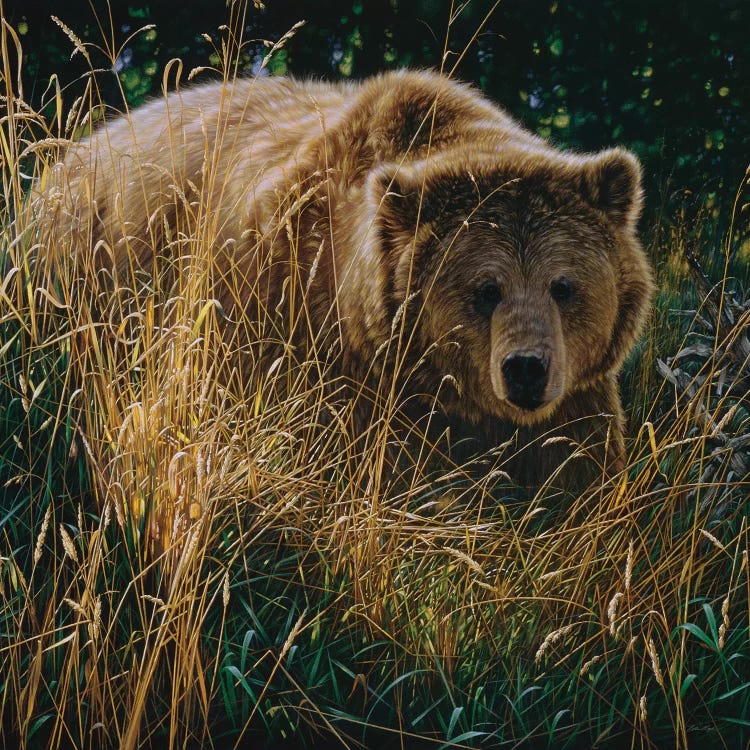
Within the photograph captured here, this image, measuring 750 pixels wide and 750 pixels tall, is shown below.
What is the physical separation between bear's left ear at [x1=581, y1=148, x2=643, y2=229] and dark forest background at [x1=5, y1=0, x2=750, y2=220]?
523mm

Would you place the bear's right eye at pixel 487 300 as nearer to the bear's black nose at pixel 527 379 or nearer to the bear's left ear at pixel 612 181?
the bear's black nose at pixel 527 379

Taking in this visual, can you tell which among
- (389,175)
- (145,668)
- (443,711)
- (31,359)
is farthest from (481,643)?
(389,175)

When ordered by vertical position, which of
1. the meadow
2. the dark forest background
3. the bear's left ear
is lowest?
the meadow

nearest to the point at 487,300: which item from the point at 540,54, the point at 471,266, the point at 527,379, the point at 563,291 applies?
the point at 471,266

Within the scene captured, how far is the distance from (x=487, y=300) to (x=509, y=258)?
178 mm

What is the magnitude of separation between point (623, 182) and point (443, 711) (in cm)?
217

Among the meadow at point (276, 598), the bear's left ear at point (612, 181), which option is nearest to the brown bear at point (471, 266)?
the bear's left ear at point (612, 181)

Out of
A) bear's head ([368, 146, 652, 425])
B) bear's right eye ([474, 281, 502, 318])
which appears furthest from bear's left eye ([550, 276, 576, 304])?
bear's right eye ([474, 281, 502, 318])

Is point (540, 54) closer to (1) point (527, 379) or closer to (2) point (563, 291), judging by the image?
(2) point (563, 291)

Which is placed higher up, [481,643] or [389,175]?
[389,175]

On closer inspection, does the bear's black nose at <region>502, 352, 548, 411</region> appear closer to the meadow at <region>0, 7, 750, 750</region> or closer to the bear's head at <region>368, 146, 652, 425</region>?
the bear's head at <region>368, 146, 652, 425</region>

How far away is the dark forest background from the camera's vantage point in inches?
157

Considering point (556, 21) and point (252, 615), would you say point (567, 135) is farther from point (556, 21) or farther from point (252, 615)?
point (252, 615)

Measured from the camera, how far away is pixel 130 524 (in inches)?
96.6
